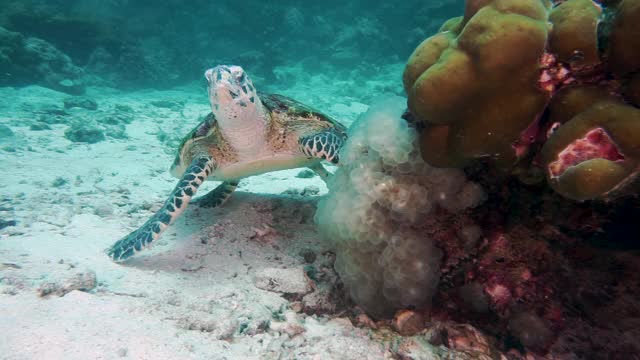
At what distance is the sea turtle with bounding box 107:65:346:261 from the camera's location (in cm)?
363

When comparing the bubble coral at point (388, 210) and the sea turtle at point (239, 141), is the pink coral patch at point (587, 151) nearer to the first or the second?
the bubble coral at point (388, 210)

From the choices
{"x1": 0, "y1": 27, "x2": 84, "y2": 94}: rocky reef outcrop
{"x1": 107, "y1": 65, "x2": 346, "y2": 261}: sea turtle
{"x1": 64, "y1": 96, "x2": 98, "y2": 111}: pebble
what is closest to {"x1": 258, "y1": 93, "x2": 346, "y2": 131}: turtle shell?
{"x1": 107, "y1": 65, "x2": 346, "y2": 261}: sea turtle

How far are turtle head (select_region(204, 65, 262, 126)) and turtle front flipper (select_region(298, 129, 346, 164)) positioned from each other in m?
0.68

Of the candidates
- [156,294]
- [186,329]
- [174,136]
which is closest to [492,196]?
[186,329]

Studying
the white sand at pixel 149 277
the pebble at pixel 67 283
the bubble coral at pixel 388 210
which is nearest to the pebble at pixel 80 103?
the white sand at pixel 149 277

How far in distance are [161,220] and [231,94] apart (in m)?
1.41

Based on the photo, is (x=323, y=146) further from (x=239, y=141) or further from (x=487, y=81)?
(x=487, y=81)

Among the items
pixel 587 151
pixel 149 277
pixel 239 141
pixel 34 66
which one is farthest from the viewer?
pixel 34 66

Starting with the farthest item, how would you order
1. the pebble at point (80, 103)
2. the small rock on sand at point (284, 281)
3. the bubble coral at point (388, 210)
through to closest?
the pebble at point (80, 103) < the small rock on sand at point (284, 281) < the bubble coral at point (388, 210)

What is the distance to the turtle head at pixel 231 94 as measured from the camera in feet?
12.1

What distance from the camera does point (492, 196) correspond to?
87.0 inches

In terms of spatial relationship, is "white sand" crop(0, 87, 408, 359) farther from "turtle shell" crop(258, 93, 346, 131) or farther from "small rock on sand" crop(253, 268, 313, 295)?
"turtle shell" crop(258, 93, 346, 131)

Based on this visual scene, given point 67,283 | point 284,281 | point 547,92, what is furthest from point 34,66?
point 547,92

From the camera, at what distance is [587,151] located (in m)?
1.59
